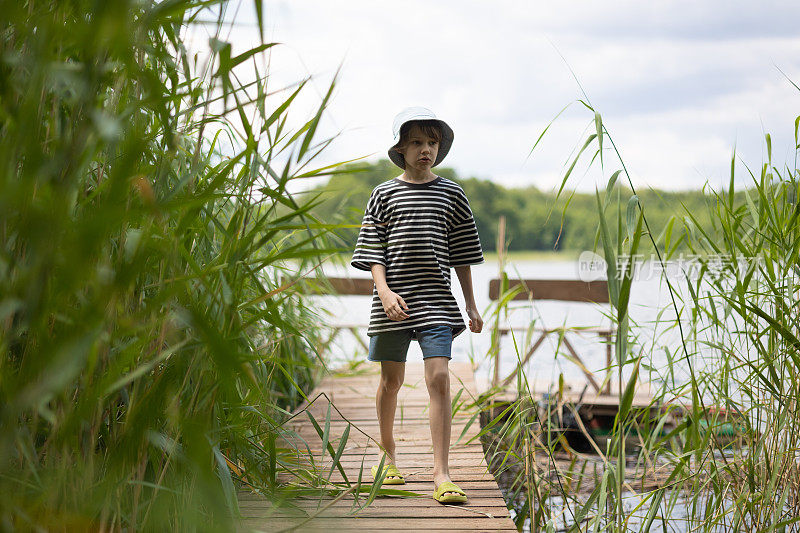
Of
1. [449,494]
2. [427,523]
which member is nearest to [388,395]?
[449,494]

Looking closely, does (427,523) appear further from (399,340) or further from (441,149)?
(441,149)

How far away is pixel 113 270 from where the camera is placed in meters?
1.00

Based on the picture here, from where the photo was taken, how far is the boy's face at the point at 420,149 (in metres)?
2.08

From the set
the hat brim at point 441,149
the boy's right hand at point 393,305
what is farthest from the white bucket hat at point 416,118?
the boy's right hand at point 393,305

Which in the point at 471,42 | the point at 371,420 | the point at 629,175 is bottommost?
the point at 371,420

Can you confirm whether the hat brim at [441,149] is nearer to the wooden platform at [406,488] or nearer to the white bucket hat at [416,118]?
the white bucket hat at [416,118]

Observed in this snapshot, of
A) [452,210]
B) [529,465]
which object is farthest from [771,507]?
[452,210]

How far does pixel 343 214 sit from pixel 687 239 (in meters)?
2.46

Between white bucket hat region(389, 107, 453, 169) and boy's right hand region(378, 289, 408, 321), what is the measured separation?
49 centimetres

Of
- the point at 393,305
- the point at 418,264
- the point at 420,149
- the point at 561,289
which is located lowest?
the point at 561,289

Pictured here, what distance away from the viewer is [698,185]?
2.09 metres

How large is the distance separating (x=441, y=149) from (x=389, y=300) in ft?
2.10

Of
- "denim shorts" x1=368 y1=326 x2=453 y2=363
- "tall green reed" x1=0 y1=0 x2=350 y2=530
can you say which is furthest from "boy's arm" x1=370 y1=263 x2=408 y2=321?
"tall green reed" x1=0 y1=0 x2=350 y2=530

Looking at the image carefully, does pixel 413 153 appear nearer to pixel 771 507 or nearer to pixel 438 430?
pixel 438 430
